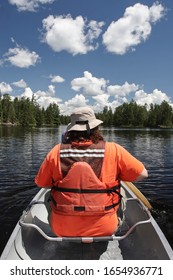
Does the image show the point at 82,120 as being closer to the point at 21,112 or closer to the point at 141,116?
the point at 21,112

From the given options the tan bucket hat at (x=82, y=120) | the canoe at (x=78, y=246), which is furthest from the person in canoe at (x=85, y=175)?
the canoe at (x=78, y=246)

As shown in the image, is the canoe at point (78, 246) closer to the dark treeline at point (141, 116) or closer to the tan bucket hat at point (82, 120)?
the tan bucket hat at point (82, 120)

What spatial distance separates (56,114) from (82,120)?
16026 cm

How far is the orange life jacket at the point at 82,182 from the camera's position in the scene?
390 centimetres

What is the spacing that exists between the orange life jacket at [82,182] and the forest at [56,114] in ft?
422

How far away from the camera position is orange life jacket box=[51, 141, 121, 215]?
390 cm

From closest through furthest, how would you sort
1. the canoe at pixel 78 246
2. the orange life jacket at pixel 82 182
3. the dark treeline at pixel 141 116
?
the orange life jacket at pixel 82 182 < the canoe at pixel 78 246 < the dark treeline at pixel 141 116

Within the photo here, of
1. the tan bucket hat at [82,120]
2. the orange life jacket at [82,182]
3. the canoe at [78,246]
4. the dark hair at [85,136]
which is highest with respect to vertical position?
the tan bucket hat at [82,120]

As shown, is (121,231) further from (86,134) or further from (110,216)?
(86,134)

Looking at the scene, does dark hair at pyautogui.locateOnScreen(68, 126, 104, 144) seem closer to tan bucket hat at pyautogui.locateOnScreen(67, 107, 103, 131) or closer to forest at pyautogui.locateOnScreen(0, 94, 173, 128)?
tan bucket hat at pyautogui.locateOnScreen(67, 107, 103, 131)

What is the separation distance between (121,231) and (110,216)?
2919 millimetres

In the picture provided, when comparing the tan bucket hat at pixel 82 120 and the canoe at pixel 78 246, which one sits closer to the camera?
the tan bucket hat at pixel 82 120

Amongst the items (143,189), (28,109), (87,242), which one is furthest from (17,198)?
(28,109)

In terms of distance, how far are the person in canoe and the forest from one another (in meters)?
129
